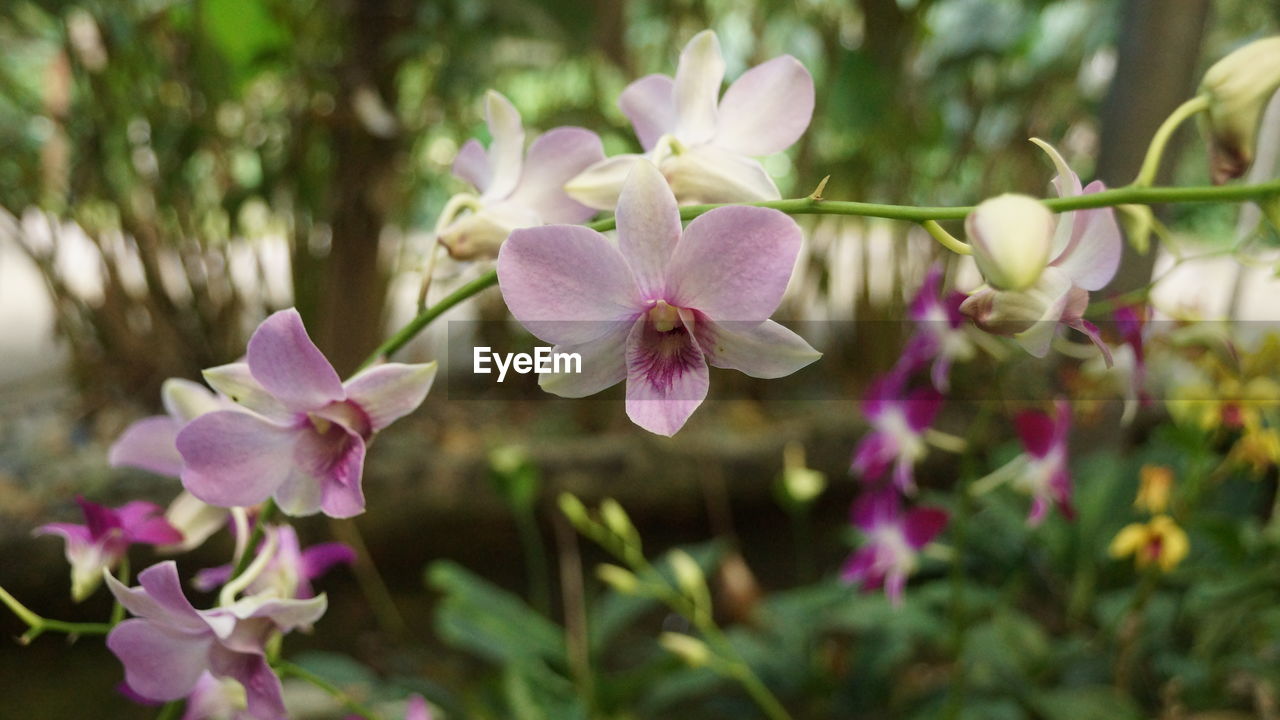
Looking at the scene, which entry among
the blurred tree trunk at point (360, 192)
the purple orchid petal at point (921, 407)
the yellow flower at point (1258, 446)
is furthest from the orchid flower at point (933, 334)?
the blurred tree trunk at point (360, 192)

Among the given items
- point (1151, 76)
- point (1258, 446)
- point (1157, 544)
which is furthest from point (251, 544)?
point (1151, 76)

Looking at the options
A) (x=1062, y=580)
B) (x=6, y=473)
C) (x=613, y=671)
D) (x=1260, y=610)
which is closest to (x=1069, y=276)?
(x=1260, y=610)

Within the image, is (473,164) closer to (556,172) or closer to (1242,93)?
(556,172)

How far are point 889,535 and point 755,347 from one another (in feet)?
1.42

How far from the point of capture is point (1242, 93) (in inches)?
6.7

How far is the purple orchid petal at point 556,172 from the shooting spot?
0.24 metres

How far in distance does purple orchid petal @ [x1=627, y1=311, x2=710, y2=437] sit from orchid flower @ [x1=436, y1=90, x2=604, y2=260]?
0.07 metres

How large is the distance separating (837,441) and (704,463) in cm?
27

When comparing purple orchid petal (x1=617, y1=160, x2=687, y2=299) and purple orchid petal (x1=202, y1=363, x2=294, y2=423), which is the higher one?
purple orchid petal (x1=617, y1=160, x2=687, y2=299)

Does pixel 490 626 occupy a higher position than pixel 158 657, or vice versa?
pixel 158 657

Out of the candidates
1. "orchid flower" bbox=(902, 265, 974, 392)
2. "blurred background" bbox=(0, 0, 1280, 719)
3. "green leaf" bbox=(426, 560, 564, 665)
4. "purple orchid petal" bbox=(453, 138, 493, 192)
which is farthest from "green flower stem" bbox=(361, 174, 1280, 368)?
"blurred background" bbox=(0, 0, 1280, 719)

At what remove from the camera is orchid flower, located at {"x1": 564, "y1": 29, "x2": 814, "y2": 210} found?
222 mm

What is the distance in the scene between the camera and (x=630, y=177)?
169mm

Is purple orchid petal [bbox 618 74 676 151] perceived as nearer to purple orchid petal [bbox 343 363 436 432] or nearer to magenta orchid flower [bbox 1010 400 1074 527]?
purple orchid petal [bbox 343 363 436 432]
